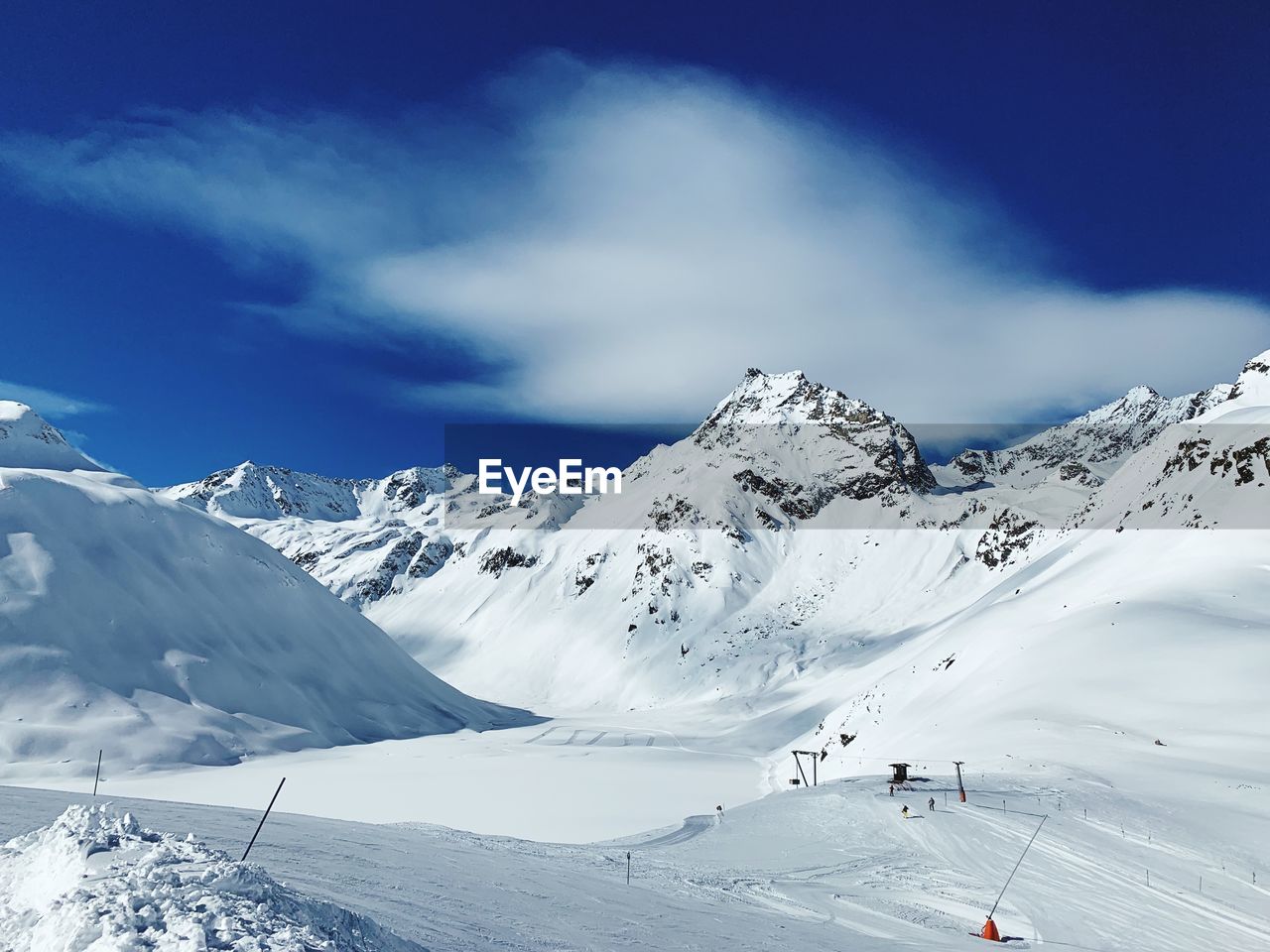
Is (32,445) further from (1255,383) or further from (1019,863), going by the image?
(1255,383)

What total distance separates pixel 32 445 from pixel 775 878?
116255mm

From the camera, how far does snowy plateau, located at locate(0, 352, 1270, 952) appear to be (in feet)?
33.5

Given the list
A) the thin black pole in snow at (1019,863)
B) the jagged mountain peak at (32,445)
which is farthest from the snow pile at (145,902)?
→ the jagged mountain peak at (32,445)

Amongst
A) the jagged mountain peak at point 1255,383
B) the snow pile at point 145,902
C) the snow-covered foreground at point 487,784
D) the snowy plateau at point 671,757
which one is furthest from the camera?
the jagged mountain peak at point 1255,383

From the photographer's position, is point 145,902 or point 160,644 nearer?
point 145,902

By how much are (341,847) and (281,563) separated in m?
84.1

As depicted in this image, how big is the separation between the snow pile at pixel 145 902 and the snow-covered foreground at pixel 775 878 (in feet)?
0.11

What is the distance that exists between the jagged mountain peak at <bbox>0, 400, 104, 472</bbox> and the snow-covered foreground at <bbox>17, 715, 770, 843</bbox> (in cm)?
6112

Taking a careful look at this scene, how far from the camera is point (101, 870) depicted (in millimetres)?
6230

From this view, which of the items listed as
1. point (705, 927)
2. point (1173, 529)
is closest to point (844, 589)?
point (1173, 529)

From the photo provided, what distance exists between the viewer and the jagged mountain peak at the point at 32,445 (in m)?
97.9

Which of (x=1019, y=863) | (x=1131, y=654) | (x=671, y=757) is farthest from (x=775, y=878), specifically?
(x=671, y=757)

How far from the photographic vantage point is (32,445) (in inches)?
3971

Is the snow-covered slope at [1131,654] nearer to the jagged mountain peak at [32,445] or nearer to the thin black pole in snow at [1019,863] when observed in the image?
the thin black pole in snow at [1019,863]
